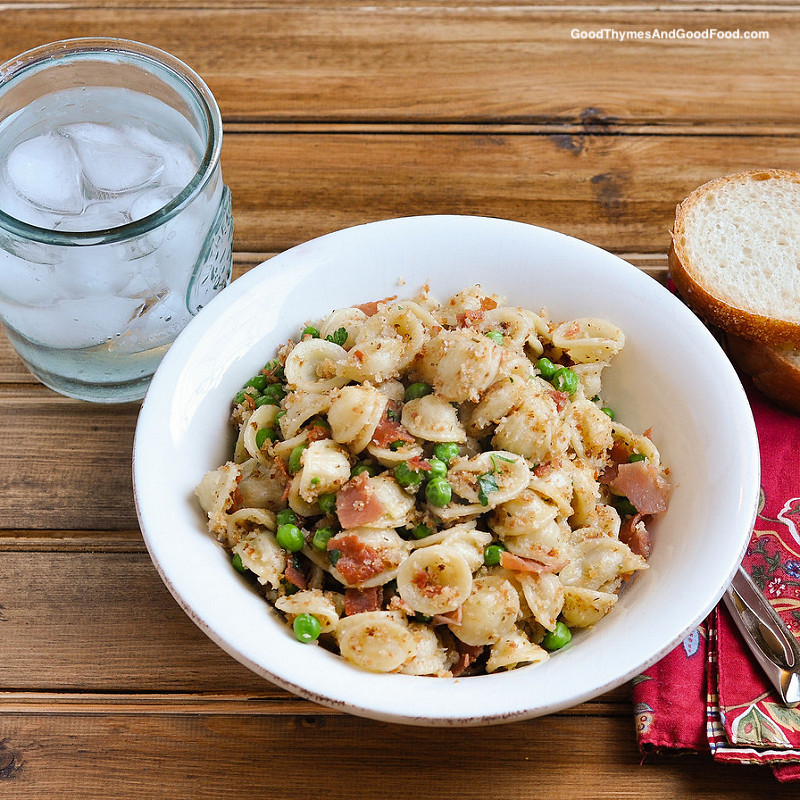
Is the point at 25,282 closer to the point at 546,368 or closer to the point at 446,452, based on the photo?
the point at 446,452

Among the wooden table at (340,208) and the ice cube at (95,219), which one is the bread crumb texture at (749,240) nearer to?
the wooden table at (340,208)

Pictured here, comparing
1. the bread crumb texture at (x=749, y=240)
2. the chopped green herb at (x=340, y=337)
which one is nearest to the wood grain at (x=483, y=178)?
the bread crumb texture at (x=749, y=240)

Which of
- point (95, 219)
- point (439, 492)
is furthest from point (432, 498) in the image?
point (95, 219)

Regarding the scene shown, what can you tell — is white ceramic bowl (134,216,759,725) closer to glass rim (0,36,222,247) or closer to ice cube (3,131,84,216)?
glass rim (0,36,222,247)

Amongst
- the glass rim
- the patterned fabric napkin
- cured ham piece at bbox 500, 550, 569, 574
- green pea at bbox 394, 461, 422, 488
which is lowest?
the patterned fabric napkin

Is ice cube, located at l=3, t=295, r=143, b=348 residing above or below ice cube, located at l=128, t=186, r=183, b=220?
below

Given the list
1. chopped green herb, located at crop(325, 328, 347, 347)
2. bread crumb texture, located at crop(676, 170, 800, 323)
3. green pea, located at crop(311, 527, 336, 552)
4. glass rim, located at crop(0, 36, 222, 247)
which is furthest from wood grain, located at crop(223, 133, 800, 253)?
green pea, located at crop(311, 527, 336, 552)
